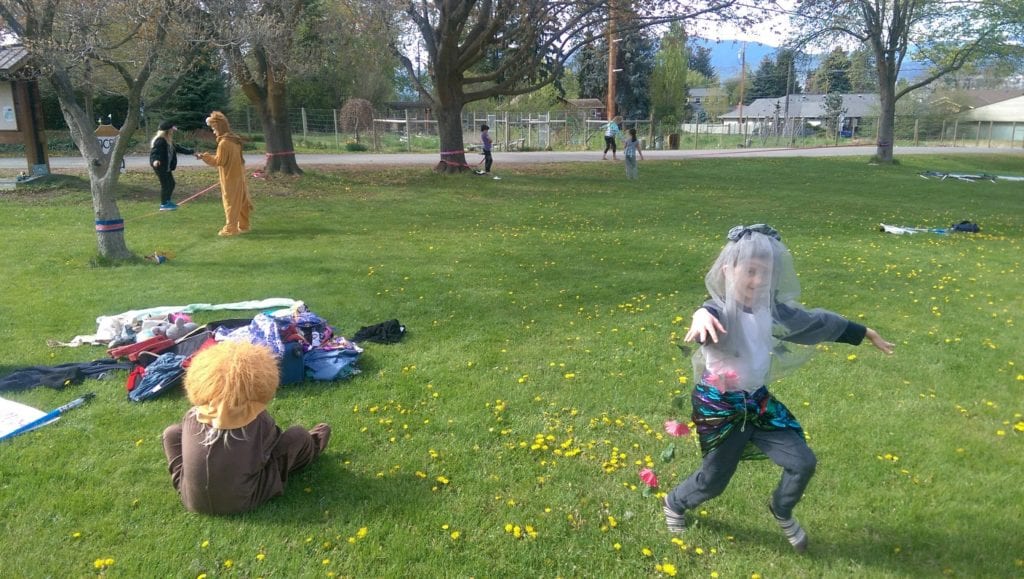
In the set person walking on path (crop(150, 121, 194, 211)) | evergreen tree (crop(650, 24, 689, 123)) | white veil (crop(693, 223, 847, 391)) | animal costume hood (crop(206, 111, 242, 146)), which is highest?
evergreen tree (crop(650, 24, 689, 123))

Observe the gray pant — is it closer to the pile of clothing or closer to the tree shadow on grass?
the tree shadow on grass

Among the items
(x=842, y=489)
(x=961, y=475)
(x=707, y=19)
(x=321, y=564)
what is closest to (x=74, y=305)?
(x=321, y=564)

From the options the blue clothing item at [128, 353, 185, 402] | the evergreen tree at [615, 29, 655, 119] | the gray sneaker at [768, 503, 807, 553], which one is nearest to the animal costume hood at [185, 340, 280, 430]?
the blue clothing item at [128, 353, 185, 402]

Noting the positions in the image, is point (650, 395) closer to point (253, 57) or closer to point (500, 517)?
point (500, 517)

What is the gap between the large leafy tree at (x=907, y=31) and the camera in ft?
86.2

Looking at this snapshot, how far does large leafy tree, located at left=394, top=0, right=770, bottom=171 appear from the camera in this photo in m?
19.5

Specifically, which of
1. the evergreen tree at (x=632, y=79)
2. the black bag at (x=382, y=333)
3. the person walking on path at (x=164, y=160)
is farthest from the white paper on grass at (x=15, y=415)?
the evergreen tree at (x=632, y=79)

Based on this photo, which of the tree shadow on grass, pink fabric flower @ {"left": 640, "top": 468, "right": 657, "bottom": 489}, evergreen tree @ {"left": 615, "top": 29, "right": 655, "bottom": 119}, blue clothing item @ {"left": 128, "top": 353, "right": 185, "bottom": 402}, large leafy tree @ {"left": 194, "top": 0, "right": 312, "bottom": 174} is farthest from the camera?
evergreen tree @ {"left": 615, "top": 29, "right": 655, "bottom": 119}

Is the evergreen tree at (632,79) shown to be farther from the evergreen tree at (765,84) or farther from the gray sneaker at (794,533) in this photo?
the gray sneaker at (794,533)

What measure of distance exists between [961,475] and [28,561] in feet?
17.9

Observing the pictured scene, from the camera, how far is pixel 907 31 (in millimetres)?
27844

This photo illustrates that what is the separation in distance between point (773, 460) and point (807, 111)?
91257mm

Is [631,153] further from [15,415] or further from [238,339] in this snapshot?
[15,415]

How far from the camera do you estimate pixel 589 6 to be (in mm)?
19109
